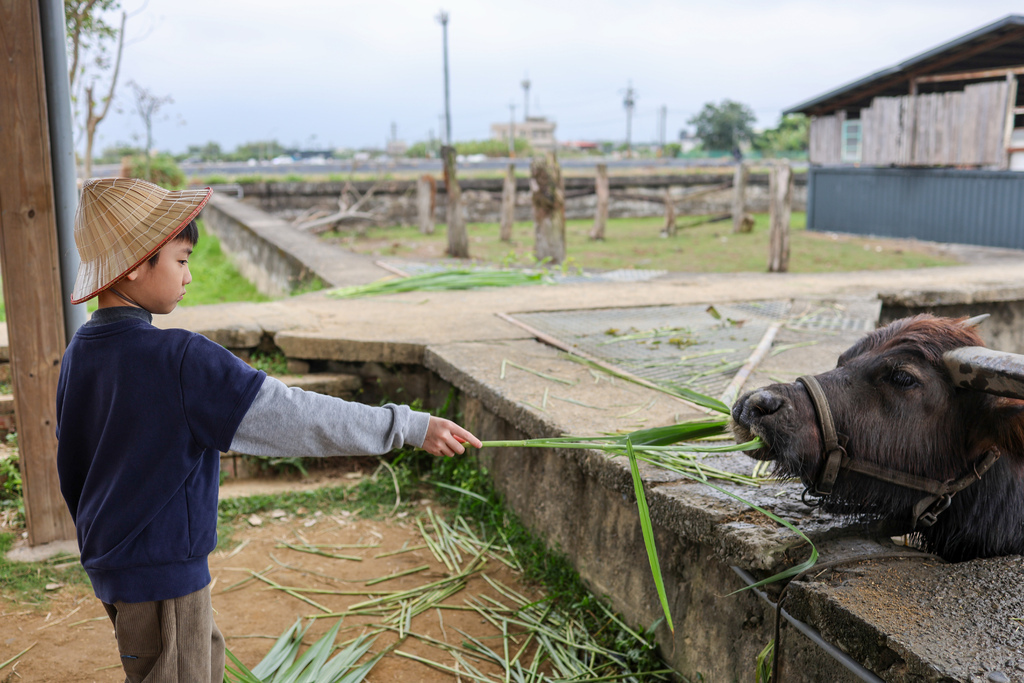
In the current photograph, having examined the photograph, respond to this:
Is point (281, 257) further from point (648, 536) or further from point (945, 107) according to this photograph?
point (945, 107)

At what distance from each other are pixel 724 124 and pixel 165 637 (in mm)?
52195

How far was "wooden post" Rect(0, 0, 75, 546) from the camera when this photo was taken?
10.5 ft

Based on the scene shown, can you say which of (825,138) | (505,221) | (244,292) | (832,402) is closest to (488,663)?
(832,402)

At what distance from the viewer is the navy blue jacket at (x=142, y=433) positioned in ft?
6.03

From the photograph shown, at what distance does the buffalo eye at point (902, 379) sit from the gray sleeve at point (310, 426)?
136cm

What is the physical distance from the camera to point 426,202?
16.4 m

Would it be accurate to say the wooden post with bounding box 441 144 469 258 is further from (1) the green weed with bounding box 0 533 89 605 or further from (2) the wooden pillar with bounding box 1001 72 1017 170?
(2) the wooden pillar with bounding box 1001 72 1017 170

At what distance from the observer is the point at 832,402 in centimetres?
222

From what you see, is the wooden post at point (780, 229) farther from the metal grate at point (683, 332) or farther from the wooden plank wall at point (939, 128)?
the wooden plank wall at point (939, 128)

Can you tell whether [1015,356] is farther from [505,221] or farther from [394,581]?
[505,221]

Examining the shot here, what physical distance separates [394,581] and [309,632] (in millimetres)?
524

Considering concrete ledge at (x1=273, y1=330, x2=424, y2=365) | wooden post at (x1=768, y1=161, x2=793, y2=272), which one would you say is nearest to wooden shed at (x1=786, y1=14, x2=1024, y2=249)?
wooden post at (x1=768, y1=161, x2=793, y2=272)

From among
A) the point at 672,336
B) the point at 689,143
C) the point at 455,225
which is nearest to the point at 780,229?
the point at 455,225

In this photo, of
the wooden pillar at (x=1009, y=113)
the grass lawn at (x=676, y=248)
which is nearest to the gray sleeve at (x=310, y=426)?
the grass lawn at (x=676, y=248)
